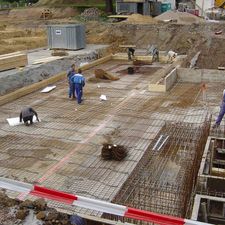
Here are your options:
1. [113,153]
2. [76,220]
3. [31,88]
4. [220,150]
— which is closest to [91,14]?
[31,88]

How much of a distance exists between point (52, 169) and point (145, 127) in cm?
337

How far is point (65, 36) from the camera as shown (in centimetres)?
2047

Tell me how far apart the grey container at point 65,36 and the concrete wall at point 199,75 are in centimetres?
729

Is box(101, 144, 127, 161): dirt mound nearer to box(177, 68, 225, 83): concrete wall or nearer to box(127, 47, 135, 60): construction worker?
box(177, 68, 225, 83): concrete wall

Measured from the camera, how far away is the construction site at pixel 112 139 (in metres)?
5.80

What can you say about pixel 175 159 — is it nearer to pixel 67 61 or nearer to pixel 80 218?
pixel 80 218

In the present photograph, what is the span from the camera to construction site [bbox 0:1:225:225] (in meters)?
5.80

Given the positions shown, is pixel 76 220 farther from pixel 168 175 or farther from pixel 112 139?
pixel 112 139

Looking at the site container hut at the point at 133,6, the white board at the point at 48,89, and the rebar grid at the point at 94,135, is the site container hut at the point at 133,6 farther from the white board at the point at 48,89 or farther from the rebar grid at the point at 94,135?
the white board at the point at 48,89

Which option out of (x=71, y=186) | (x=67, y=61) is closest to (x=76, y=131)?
(x=71, y=186)

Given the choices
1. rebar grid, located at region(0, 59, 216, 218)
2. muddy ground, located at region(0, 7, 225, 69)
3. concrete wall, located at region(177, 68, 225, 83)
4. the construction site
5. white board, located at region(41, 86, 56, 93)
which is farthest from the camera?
muddy ground, located at region(0, 7, 225, 69)

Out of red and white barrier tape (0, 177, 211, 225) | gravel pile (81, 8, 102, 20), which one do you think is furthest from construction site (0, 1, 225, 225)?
gravel pile (81, 8, 102, 20)

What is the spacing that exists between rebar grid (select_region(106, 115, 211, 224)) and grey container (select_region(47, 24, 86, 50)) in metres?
11.8

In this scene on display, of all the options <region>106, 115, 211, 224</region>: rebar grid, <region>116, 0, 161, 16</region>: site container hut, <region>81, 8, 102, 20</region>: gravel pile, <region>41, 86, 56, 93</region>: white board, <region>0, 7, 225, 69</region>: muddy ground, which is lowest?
<region>106, 115, 211, 224</region>: rebar grid
